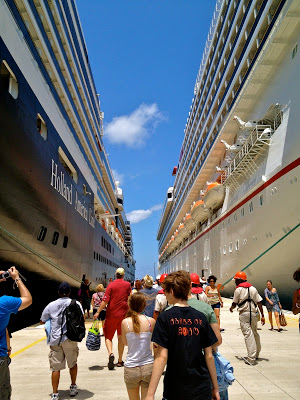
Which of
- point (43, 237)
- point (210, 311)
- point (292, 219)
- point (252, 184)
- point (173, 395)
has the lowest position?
point (173, 395)

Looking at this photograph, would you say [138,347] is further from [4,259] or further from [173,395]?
[4,259]

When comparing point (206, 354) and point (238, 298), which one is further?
point (238, 298)

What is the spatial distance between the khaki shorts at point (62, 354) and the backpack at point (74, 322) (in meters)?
0.13

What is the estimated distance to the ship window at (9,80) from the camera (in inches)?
279

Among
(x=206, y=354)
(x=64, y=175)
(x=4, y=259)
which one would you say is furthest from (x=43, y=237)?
(x=206, y=354)

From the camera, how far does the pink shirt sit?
5496mm

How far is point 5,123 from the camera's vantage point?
678 cm

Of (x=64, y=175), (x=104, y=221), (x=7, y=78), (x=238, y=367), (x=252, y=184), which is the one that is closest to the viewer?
(x=238, y=367)

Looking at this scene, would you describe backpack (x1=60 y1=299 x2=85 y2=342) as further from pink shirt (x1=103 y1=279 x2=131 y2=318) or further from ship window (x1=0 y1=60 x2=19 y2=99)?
ship window (x1=0 y1=60 x2=19 y2=99)

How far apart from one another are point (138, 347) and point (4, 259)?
199 inches

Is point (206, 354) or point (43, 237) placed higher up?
point (43, 237)

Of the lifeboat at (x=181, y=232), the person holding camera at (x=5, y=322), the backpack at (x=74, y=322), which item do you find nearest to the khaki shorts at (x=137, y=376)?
the person holding camera at (x=5, y=322)

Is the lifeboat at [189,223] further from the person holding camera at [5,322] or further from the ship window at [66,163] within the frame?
the person holding camera at [5,322]

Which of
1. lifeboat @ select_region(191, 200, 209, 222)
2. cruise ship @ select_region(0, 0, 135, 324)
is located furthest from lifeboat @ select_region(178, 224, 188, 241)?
cruise ship @ select_region(0, 0, 135, 324)
